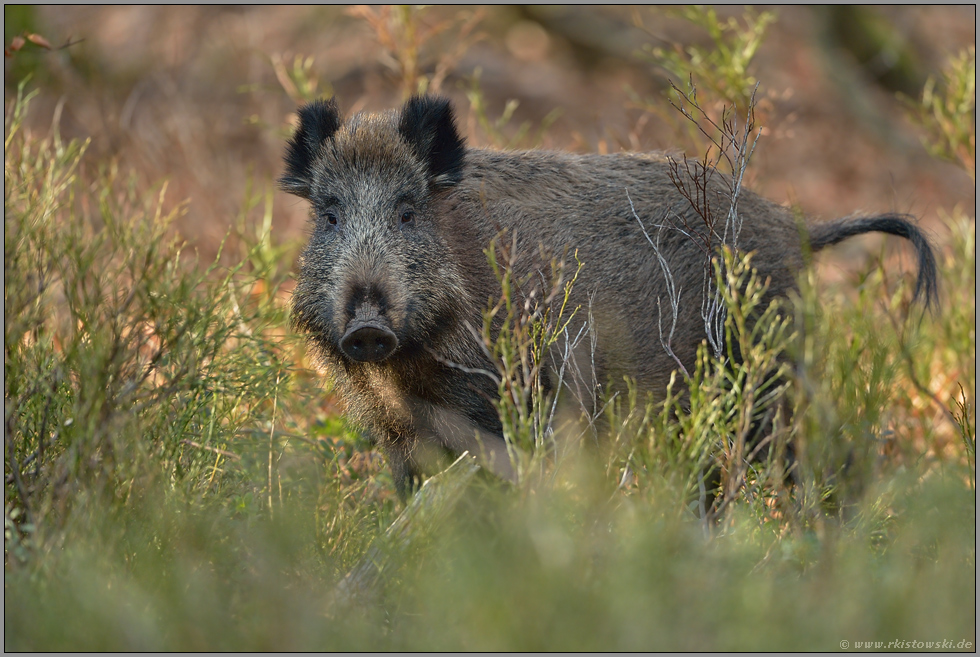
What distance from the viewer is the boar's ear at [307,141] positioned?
12.9 feet

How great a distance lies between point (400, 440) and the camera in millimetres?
3914

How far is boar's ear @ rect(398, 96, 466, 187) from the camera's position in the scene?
3844 mm

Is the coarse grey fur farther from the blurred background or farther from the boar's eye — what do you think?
the blurred background

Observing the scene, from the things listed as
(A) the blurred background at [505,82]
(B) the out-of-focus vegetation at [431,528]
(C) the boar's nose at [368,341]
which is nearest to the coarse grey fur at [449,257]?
(C) the boar's nose at [368,341]

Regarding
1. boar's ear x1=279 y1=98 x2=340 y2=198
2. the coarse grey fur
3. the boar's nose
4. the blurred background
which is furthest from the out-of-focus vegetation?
the blurred background

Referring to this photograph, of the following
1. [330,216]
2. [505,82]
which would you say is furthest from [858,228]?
[505,82]

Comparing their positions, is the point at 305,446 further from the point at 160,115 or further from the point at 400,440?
the point at 160,115

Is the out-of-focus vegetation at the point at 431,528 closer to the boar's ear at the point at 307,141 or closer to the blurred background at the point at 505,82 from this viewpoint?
the boar's ear at the point at 307,141

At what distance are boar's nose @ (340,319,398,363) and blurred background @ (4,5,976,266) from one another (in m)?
4.49

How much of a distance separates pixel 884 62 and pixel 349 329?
29.0 feet

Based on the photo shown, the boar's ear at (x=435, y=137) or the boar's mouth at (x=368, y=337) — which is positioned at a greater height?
the boar's ear at (x=435, y=137)

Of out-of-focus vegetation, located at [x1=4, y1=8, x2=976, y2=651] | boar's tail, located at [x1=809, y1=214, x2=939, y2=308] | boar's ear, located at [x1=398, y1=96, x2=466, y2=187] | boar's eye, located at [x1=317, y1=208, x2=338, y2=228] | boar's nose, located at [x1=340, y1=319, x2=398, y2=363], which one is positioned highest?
boar's ear, located at [x1=398, y1=96, x2=466, y2=187]

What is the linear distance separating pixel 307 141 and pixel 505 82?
8478 millimetres

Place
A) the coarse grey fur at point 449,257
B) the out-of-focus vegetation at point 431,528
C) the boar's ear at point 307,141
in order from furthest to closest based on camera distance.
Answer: the boar's ear at point 307,141 → the coarse grey fur at point 449,257 → the out-of-focus vegetation at point 431,528
